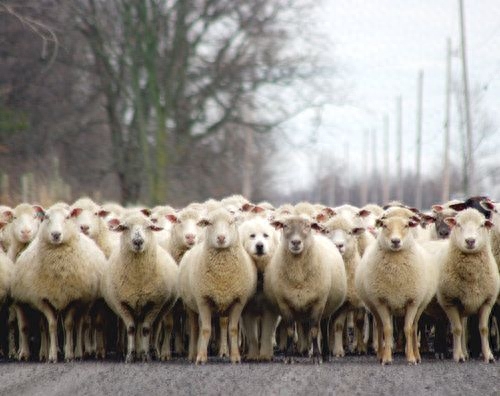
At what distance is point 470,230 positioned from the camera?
14.7m

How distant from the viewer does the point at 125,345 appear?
56.4 feet

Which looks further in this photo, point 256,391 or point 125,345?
A: point 125,345

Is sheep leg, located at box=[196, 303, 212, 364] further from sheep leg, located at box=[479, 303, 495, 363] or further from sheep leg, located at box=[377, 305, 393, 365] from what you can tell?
sheep leg, located at box=[479, 303, 495, 363]

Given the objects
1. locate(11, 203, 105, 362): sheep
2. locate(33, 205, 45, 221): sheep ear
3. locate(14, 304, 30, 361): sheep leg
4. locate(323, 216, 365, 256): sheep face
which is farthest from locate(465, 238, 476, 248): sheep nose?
locate(14, 304, 30, 361): sheep leg

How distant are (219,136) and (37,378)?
24.9m

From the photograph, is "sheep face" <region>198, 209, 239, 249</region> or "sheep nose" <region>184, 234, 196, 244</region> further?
"sheep nose" <region>184, 234, 196, 244</region>

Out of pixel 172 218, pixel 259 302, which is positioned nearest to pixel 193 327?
pixel 259 302

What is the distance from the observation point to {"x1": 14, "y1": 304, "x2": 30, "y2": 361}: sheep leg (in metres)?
15.5

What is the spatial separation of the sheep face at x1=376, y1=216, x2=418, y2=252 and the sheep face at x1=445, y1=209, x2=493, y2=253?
0.54 meters

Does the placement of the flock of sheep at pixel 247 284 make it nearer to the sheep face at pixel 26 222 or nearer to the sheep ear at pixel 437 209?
the sheep face at pixel 26 222

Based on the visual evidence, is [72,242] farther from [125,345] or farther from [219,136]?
[219,136]

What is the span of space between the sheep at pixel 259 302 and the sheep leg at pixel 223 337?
29 cm

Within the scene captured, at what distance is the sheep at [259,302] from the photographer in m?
15.5

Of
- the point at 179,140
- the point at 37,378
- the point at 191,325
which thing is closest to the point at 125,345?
the point at 191,325
